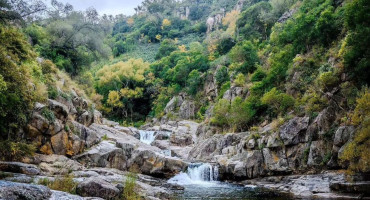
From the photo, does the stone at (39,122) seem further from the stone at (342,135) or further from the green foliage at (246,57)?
the green foliage at (246,57)

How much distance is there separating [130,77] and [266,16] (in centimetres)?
3295

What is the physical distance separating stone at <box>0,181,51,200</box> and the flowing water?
31.5ft

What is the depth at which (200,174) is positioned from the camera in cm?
2683

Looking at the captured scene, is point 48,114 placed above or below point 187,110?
below

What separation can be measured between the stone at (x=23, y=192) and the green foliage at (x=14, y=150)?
10.0 m

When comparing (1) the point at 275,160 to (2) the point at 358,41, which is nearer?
(2) the point at 358,41

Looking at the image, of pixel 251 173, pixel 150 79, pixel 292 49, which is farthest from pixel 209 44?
pixel 251 173

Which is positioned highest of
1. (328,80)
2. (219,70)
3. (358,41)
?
(219,70)

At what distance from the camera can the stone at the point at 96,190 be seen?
11.9 m

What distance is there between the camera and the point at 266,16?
5694 centimetres

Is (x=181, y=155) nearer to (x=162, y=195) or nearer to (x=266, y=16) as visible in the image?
(x=162, y=195)

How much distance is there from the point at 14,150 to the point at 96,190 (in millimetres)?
9141

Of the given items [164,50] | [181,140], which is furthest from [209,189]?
[164,50]

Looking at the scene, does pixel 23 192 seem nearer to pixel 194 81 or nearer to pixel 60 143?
pixel 60 143
